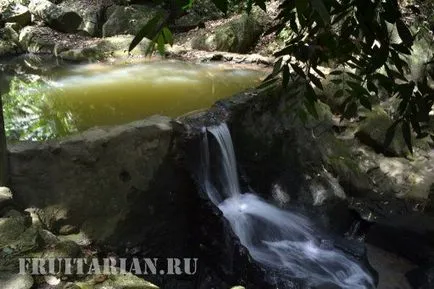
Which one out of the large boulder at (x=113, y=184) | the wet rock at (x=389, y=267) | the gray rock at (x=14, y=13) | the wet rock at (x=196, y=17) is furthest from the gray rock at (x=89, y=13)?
the wet rock at (x=389, y=267)

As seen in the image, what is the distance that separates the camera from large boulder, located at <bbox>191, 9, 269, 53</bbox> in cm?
1044

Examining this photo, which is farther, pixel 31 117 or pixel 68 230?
pixel 31 117

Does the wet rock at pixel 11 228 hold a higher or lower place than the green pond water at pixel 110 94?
higher

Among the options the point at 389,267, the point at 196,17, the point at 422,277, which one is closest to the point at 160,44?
the point at 422,277

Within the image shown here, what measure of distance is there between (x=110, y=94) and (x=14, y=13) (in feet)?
21.6

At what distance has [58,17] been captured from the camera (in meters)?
12.0

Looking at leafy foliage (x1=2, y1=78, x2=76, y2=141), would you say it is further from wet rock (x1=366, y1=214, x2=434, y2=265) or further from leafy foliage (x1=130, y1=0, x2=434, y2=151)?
leafy foliage (x1=130, y1=0, x2=434, y2=151)

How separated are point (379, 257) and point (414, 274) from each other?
0.48 meters

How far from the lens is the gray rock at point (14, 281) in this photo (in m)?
1.99

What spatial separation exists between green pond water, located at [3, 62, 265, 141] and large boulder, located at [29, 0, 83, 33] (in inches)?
129

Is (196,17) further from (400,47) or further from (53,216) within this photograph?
(400,47)

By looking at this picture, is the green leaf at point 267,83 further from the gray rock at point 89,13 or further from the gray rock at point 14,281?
the gray rock at point 89,13

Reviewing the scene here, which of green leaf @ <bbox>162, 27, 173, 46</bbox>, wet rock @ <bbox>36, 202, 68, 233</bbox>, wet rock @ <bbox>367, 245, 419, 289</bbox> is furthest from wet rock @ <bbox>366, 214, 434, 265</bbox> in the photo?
green leaf @ <bbox>162, 27, 173, 46</bbox>

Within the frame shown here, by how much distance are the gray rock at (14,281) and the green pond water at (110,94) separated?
368cm
